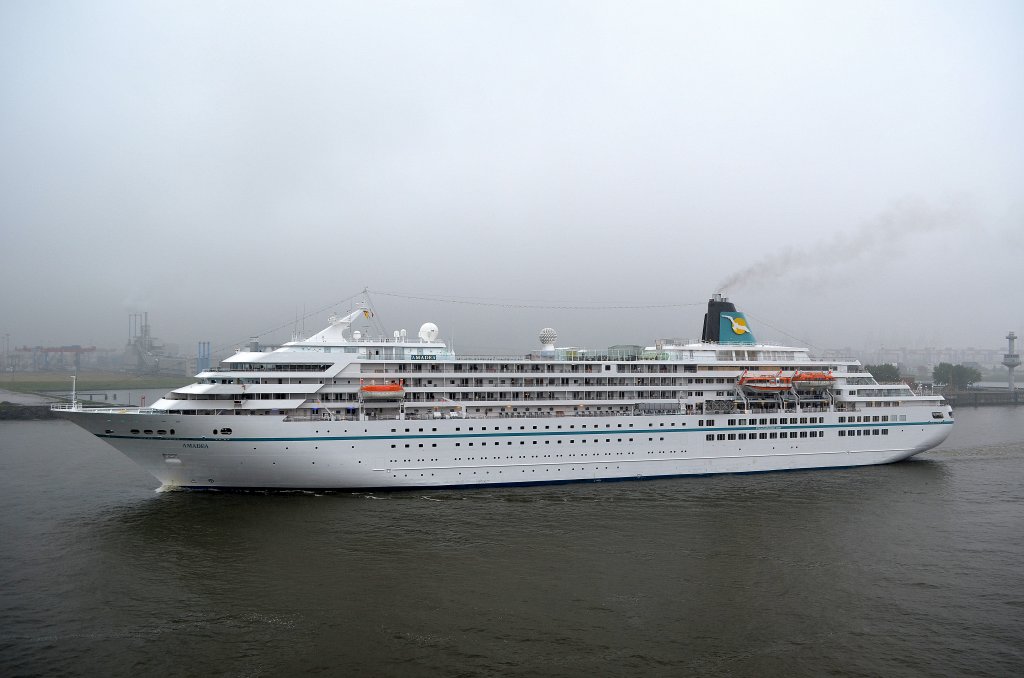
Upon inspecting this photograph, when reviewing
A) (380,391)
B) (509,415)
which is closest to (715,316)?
(509,415)

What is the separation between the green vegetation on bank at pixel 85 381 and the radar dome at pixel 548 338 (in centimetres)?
7467

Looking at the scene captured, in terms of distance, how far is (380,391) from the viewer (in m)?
21.2

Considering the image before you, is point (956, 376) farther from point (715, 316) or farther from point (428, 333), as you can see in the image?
point (428, 333)

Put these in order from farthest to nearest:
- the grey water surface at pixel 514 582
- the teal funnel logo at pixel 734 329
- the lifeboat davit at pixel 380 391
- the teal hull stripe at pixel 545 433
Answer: the teal funnel logo at pixel 734 329 → the lifeboat davit at pixel 380 391 → the teal hull stripe at pixel 545 433 → the grey water surface at pixel 514 582

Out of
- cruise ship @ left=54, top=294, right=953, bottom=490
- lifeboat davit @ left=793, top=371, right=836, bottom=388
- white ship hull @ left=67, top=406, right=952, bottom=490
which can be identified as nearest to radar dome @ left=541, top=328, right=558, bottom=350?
cruise ship @ left=54, top=294, right=953, bottom=490

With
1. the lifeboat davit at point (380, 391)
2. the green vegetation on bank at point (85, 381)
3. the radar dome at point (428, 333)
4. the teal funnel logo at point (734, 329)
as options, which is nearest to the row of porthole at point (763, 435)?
the teal funnel logo at point (734, 329)

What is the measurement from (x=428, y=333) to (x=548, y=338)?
510 cm

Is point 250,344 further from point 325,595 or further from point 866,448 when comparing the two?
→ point 866,448

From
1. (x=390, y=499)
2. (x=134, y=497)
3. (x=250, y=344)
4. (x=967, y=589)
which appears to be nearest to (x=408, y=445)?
(x=390, y=499)

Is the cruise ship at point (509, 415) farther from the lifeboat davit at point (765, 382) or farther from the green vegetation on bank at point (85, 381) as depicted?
the green vegetation on bank at point (85, 381)

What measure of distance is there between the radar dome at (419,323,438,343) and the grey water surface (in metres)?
6.11

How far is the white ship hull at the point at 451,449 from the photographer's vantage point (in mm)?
19812

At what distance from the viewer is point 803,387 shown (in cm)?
2622

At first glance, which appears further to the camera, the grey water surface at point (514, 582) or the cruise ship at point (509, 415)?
the cruise ship at point (509, 415)
